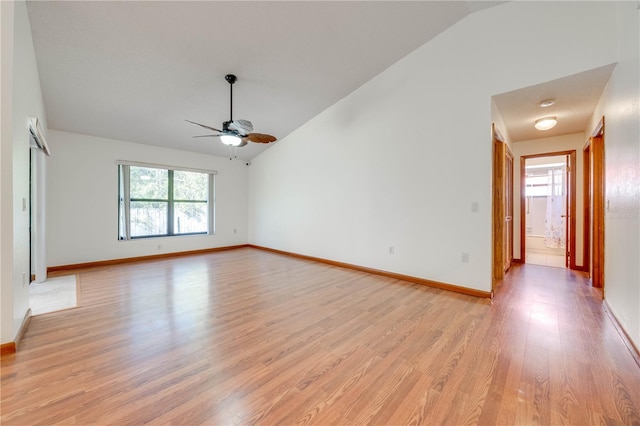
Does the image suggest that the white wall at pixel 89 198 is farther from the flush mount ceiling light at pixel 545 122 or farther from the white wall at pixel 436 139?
the flush mount ceiling light at pixel 545 122

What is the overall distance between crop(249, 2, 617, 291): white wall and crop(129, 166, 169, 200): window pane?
3.52m

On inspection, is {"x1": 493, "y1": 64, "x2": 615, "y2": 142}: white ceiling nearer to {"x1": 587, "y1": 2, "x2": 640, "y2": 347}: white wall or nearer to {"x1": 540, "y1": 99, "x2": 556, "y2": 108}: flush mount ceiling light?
{"x1": 540, "y1": 99, "x2": 556, "y2": 108}: flush mount ceiling light

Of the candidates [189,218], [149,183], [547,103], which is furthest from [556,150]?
[149,183]

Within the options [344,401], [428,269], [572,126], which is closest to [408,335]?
[344,401]

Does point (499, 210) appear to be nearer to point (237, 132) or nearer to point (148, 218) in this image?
point (237, 132)

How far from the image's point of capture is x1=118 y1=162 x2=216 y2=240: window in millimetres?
5285

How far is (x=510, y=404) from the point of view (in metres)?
1.46

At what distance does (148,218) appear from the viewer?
224 inches

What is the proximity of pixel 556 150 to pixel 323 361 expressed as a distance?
5557 millimetres

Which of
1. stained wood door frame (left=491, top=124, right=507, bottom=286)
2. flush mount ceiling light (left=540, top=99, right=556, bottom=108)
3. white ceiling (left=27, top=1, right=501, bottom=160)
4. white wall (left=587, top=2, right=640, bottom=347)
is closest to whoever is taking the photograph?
white wall (left=587, top=2, right=640, bottom=347)

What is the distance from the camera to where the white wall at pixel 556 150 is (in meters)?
4.39

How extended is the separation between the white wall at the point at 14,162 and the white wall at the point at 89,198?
269 centimetres

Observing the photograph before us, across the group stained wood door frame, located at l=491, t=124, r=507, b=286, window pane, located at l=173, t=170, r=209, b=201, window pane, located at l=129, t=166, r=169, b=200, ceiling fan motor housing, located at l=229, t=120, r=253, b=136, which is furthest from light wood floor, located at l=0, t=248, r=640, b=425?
window pane, located at l=173, t=170, r=209, b=201

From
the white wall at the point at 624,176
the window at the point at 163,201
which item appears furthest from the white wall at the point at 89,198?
the white wall at the point at 624,176
